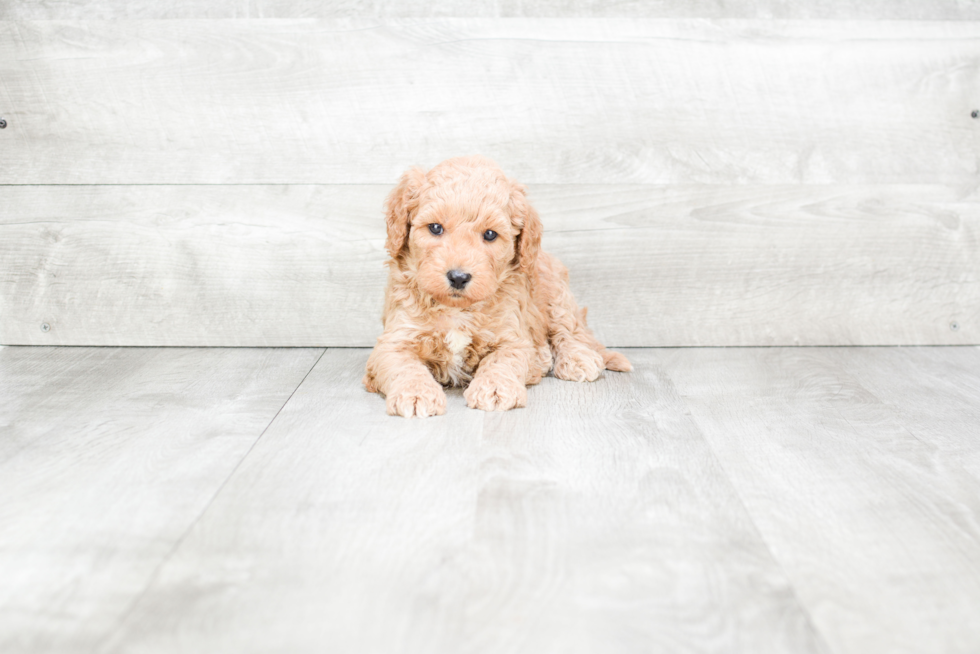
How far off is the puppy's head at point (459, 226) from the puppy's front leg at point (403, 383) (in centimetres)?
22

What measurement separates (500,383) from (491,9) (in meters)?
1.47

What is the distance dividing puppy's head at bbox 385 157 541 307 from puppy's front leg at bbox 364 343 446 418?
0.72 ft

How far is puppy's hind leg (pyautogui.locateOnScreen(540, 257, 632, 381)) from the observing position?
2506mm

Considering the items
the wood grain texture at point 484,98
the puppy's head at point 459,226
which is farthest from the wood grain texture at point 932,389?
the puppy's head at point 459,226

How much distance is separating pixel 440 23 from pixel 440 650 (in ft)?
7.39

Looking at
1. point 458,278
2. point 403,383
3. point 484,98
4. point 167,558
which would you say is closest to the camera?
point 167,558

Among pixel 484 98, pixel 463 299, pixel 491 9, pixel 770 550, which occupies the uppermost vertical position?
pixel 491 9

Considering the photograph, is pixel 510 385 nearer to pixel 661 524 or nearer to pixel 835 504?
pixel 661 524

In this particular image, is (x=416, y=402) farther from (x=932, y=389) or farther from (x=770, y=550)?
(x=932, y=389)

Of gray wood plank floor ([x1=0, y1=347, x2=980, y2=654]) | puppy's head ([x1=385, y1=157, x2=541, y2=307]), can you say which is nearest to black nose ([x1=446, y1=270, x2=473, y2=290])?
puppy's head ([x1=385, y1=157, x2=541, y2=307])

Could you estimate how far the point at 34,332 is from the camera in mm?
3012

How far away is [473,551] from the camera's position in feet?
4.73

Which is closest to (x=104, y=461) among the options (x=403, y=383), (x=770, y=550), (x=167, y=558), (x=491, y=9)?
(x=167, y=558)

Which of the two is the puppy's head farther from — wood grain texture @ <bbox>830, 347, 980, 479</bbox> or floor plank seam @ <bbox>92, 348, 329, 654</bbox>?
wood grain texture @ <bbox>830, 347, 980, 479</bbox>
